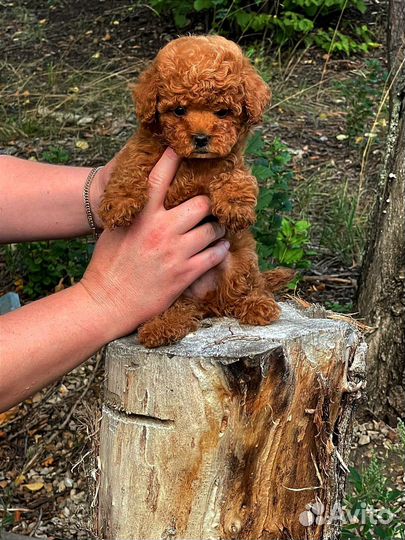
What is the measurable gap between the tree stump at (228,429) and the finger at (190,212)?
0.31m

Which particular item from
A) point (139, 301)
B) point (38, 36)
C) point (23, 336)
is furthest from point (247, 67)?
point (38, 36)

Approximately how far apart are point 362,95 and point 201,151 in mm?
3914

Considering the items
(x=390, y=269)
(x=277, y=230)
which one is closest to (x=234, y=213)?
(x=390, y=269)

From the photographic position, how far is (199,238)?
8.05 feet

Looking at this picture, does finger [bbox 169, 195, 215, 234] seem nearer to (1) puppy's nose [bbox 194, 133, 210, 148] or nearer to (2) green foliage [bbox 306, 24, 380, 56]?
(1) puppy's nose [bbox 194, 133, 210, 148]

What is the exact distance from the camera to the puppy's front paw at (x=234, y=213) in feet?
7.76

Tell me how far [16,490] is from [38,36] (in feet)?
16.0

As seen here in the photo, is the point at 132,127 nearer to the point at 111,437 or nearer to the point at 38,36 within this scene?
the point at 38,36

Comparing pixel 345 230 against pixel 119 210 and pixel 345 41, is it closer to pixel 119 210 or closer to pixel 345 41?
pixel 345 41

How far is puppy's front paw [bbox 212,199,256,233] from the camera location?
7.76 feet

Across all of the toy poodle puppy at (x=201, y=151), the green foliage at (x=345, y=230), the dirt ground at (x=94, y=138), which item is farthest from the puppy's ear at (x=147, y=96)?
the green foliage at (x=345, y=230)

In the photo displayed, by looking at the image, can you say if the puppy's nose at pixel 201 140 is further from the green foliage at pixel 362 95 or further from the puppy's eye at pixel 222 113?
the green foliage at pixel 362 95

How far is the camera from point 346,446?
2.53 m

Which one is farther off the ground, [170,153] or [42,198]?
[170,153]
